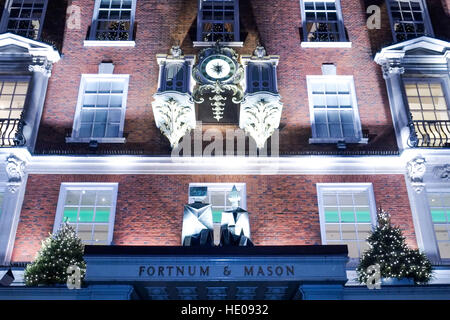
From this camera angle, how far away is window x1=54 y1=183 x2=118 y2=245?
15.4 meters

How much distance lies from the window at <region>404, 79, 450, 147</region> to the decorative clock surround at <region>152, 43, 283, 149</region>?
494 centimetres

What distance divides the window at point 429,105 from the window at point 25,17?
1367 centimetres

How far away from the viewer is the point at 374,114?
17516 mm

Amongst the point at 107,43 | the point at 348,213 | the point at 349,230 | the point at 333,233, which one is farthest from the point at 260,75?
the point at 107,43

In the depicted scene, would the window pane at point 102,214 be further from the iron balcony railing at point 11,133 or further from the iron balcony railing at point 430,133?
the iron balcony railing at point 430,133

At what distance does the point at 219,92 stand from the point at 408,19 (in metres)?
8.50

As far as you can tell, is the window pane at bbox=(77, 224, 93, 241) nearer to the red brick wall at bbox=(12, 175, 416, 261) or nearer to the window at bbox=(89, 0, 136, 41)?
the red brick wall at bbox=(12, 175, 416, 261)

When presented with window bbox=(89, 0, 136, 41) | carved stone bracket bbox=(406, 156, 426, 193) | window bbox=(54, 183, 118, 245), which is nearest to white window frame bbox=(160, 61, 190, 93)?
window bbox=(89, 0, 136, 41)

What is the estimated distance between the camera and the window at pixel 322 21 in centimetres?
1923

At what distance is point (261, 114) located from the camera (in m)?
16.4

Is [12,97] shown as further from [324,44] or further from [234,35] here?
[324,44]

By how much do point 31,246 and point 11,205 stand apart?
1.40 metres

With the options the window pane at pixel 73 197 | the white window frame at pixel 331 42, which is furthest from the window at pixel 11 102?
the white window frame at pixel 331 42

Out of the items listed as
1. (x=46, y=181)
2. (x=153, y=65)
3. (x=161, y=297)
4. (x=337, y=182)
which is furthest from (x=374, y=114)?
(x=46, y=181)
